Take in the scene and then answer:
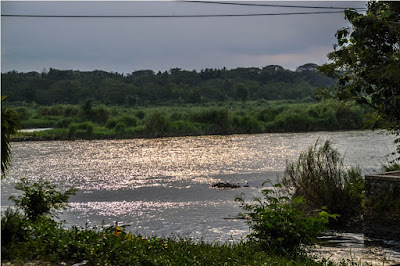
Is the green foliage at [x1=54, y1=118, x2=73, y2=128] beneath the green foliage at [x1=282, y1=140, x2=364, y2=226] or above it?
above

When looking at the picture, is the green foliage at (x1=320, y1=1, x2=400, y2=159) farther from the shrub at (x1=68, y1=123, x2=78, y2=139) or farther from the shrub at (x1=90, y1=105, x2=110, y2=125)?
the shrub at (x1=90, y1=105, x2=110, y2=125)

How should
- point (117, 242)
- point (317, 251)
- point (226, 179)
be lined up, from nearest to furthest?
point (117, 242) → point (317, 251) → point (226, 179)

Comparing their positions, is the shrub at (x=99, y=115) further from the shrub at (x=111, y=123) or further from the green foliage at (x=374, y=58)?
the green foliage at (x=374, y=58)

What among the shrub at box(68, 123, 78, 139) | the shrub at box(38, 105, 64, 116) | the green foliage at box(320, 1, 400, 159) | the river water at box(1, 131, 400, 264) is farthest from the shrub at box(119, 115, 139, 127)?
the green foliage at box(320, 1, 400, 159)

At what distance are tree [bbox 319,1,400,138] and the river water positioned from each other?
2.70 m

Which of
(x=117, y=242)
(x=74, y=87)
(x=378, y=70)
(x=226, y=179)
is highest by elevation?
(x=74, y=87)

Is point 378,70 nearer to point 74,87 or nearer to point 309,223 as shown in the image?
point 309,223

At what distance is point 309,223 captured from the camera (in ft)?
30.8

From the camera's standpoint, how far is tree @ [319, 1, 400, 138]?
1221 cm

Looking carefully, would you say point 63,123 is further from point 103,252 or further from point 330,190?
point 103,252

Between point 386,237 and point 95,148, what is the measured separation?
54407 mm

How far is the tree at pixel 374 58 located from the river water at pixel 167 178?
8.87 ft

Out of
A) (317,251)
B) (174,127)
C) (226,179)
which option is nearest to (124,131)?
(174,127)

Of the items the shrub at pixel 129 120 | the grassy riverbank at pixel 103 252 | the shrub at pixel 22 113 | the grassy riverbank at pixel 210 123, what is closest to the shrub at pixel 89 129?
the grassy riverbank at pixel 210 123
